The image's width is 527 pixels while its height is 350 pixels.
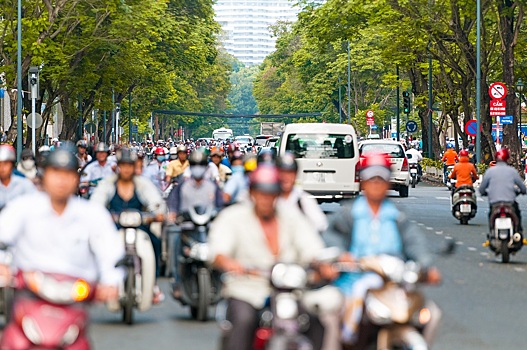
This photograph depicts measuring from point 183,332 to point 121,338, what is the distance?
0.67m

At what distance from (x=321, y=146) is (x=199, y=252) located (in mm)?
18031

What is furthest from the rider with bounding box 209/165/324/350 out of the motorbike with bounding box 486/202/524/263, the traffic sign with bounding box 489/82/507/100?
the traffic sign with bounding box 489/82/507/100

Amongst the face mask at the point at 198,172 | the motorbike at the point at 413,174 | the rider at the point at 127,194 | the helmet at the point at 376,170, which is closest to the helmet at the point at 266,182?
the helmet at the point at 376,170

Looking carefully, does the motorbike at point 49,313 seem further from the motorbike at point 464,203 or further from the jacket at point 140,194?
the motorbike at point 464,203

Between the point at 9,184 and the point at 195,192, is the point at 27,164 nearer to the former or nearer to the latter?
the point at 9,184

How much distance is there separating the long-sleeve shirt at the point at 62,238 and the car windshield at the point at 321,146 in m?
23.6

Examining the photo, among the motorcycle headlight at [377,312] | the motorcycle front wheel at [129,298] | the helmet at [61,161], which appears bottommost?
the motorcycle front wheel at [129,298]

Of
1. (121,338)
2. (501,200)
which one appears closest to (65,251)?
(121,338)

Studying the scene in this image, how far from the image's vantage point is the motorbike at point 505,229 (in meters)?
20.3

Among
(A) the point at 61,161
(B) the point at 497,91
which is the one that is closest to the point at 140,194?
(A) the point at 61,161

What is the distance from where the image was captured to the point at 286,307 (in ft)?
25.0

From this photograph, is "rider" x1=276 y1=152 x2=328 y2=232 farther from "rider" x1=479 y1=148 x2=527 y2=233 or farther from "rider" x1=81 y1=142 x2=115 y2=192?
"rider" x1=81 y1=142 x2=115 y2=192

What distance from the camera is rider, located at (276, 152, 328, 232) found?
1231 cm

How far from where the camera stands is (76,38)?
51.9m
